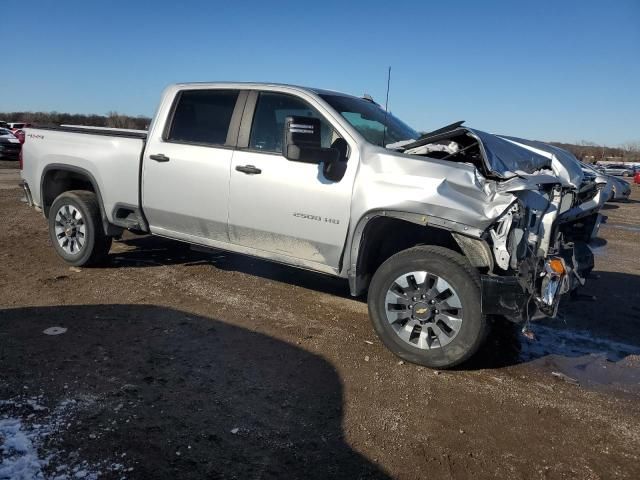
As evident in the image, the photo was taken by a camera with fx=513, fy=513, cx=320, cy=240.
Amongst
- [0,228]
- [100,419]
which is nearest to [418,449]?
[100,419]

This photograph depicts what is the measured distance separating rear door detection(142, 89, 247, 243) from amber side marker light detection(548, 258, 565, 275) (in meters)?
2.80

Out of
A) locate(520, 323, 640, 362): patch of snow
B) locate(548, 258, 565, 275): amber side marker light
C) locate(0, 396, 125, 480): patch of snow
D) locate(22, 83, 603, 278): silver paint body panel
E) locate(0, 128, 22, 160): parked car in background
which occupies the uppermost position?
locate(22, 83, 603, 278): silver paint body panel

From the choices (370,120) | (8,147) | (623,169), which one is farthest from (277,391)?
(623,169)

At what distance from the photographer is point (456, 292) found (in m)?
3.72

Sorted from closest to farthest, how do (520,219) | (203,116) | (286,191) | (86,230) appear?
1. (520,219)
2. (286,191)
3. (203,116)
4. (86,230)

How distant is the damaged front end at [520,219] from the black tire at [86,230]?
3604mm

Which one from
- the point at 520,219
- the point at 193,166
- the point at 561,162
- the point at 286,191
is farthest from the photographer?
the point at 193,166

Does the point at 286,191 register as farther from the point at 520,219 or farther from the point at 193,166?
the point at 520,219

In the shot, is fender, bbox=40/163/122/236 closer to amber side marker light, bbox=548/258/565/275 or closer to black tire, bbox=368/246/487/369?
black tire, bbox=368/246/487/369

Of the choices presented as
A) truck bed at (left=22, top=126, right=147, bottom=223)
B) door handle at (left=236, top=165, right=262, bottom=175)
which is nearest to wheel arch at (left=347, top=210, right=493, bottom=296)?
door handle at (left=236, top=165, right=262, bottom=175)

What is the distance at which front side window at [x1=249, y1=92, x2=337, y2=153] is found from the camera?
4629 millimetres

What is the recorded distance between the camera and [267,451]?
2.74 meters

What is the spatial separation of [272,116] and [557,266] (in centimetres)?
275

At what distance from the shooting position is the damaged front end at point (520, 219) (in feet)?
11.7
